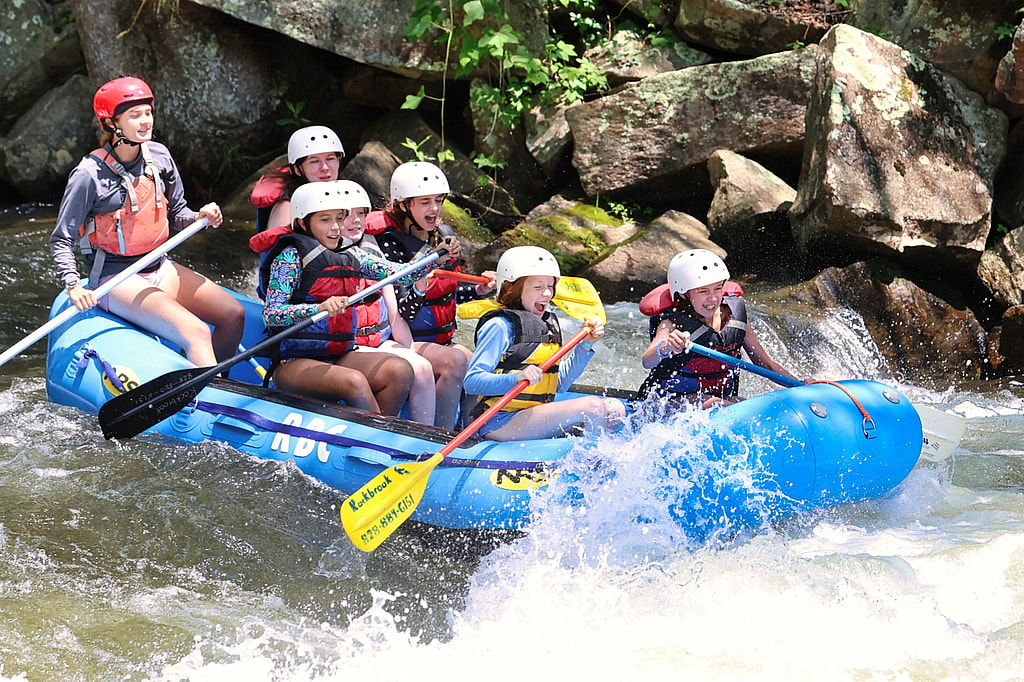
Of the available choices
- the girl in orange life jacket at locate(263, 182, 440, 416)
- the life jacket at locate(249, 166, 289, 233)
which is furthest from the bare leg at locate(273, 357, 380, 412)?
the life jacket at locate(249, 166, 289, 233)

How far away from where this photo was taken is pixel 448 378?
14.6 feet

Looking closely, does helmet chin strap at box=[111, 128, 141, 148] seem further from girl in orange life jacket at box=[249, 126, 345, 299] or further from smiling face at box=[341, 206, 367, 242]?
smiling face at box=[341, 206, 367, 242]

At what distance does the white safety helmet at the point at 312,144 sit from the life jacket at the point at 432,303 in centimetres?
53

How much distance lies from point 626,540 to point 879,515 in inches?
46.2

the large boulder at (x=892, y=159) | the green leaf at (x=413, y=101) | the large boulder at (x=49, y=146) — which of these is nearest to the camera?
the large boulder at (x=892, y=159)

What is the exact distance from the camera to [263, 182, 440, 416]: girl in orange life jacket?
4.14 m

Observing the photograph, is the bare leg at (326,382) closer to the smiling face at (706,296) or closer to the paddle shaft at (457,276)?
the paddle shaft at (457,276)

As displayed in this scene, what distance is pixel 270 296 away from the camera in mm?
4168

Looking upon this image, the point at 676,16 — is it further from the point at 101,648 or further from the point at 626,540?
the point at 101,648

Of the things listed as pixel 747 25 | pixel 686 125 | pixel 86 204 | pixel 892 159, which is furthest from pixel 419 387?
pixel 747 25

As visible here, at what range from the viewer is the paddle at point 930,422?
4094 millimetres

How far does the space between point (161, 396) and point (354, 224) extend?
1.07 m

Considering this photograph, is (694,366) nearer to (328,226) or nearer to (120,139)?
(328,226)

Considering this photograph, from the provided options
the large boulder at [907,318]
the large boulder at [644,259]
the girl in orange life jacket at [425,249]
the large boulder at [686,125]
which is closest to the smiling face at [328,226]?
the girl in orange life jacket at [425,249]
